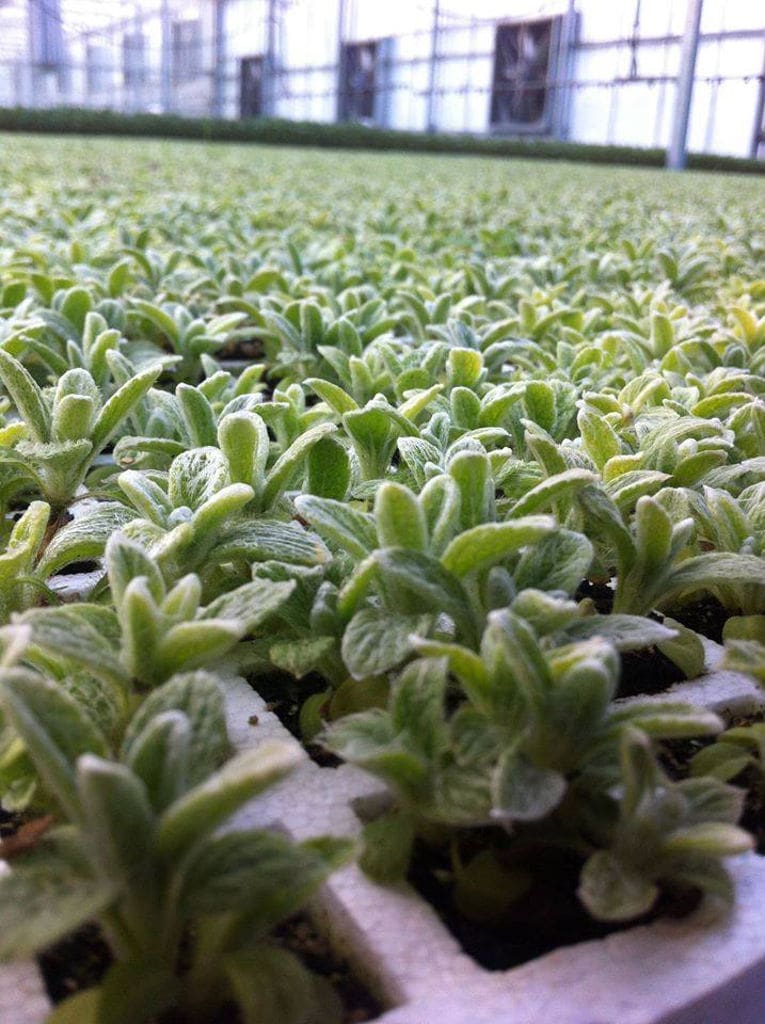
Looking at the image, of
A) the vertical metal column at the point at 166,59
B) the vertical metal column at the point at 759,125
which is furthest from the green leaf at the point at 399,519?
the vertical metal column at the point at 166,59

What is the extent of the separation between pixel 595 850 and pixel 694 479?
635mm

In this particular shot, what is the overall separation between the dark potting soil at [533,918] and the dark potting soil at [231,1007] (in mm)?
94

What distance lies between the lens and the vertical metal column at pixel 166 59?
2914 cm

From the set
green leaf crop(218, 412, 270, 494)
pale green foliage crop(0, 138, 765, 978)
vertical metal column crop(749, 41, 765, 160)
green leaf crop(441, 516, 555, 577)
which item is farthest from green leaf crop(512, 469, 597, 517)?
vertical metal column crop(749, 41, 765, 160)

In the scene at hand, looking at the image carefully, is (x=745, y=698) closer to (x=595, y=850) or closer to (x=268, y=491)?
(x=595, y=850)

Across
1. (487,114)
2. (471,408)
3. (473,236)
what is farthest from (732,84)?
(471,408)

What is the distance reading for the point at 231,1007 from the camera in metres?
0.72

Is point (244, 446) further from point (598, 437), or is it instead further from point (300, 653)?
point (598, 437)

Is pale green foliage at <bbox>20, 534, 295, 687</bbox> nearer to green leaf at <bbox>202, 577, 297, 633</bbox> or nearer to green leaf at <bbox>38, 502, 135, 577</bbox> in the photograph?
green leaf at <bbox>202, 577, 297, 633</bbox>

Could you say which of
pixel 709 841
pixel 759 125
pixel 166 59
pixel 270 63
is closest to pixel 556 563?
pixel 709 841

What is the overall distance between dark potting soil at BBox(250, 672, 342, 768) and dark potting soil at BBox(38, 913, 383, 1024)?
0.26m

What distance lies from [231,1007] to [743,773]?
0.55 metres

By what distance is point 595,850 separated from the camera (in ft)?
2.72

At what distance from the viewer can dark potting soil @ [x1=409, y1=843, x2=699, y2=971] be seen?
788 millimetres
